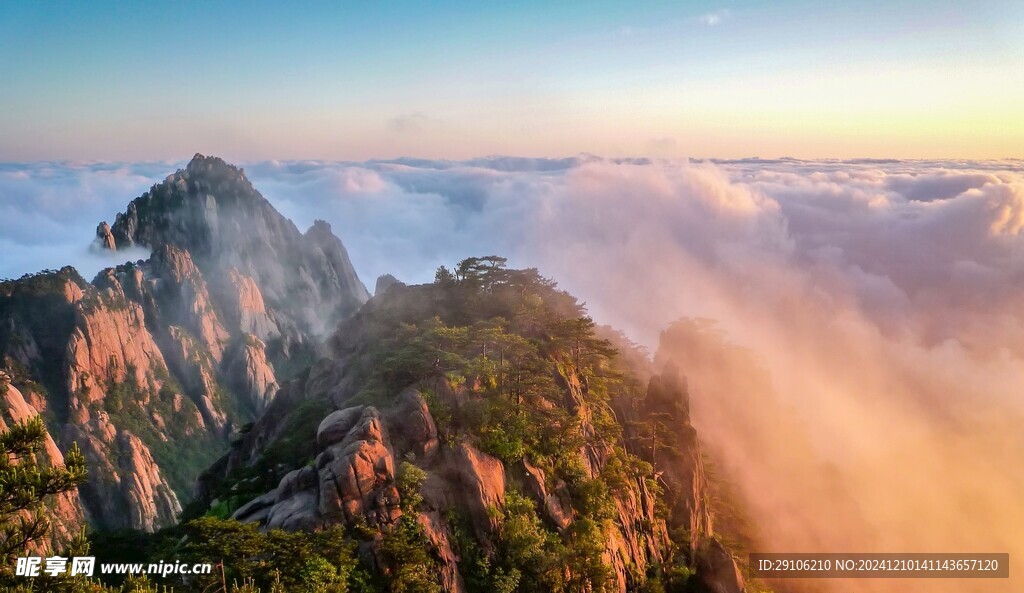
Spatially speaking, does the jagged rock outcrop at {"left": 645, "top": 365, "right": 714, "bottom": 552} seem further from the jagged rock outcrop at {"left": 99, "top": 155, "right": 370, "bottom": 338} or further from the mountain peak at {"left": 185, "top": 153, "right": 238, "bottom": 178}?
the mountain peak at {"left": 185, "top": 153, "right": 238, "bottom": 178}

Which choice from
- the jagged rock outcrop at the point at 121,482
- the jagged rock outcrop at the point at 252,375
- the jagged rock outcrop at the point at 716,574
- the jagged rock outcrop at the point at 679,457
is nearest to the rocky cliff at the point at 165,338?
the jagged rock outcrop at the point at 121,482

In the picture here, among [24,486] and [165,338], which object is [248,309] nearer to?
[165,338]

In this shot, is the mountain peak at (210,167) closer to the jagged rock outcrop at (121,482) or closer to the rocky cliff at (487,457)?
the jagged rock outcrop at (121,482)

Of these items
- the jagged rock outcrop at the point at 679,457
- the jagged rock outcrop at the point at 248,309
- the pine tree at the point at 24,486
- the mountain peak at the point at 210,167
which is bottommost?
the jagged rock outcrop at the point at 248,309

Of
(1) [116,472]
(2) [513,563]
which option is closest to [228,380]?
(1) [116,472]

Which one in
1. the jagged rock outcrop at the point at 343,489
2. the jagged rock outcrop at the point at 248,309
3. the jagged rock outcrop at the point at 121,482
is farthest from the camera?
the jagged rock outcrop at the point at 248,309

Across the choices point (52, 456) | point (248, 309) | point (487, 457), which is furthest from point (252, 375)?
point (487, 457)

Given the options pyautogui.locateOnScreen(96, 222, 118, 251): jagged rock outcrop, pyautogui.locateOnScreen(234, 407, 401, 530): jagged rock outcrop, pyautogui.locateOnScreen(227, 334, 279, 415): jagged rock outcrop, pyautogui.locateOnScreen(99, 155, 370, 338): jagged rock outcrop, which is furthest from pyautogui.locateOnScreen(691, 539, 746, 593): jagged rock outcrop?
pyautogui.locateOnScreen(96, 222, 118, 251): jagged rock outcrop

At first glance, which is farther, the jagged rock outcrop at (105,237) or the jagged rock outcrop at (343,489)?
the jagged rock outcrop at (105,237)

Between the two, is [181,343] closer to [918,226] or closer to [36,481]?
[36,481]

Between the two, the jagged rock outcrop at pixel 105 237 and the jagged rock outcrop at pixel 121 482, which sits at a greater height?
the jagged rock outcrop at pixel 105 237
